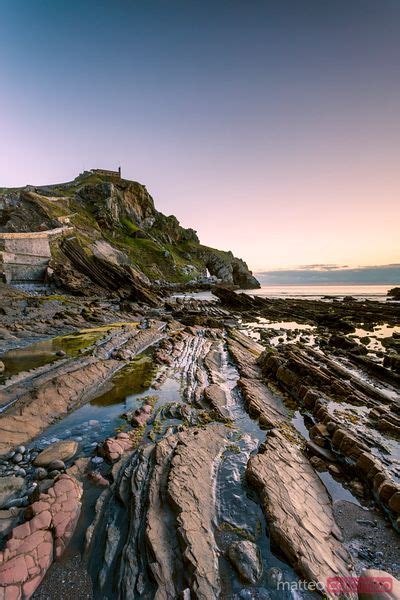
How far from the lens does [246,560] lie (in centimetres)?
568

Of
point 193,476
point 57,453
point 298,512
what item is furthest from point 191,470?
point 57,453

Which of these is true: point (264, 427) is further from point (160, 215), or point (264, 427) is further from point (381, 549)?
point (160, 215)

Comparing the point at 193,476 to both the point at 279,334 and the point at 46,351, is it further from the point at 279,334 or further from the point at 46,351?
the point at 279,334

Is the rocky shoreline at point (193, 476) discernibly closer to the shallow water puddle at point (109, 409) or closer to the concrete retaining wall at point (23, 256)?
the shallow water puddle at point (109, 409)

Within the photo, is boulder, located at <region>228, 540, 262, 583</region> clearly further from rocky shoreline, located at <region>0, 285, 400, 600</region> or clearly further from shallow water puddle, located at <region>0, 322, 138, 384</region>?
shallow water puddle, located at <region>0, 322, 138, 384</region>

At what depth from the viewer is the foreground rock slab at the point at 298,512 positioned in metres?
5.80

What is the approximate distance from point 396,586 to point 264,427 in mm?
6930

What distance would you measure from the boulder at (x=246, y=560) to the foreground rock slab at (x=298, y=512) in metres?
0.68

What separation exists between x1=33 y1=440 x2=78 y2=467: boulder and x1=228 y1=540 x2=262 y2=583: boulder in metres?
6.09

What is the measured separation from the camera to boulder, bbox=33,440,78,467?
8.62m

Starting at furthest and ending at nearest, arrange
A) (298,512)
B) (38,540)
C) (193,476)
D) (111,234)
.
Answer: (111,234)
(193,476)
(298,512)
(38,540)

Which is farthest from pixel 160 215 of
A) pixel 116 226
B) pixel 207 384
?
pixel 207 384

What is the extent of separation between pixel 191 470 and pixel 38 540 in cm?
415

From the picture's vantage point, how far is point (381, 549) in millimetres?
6473
